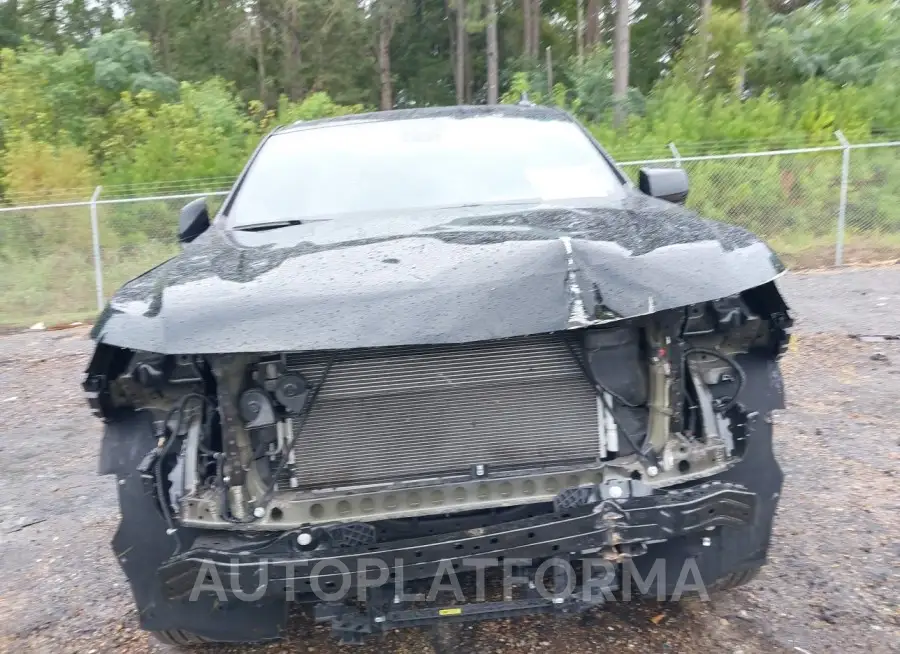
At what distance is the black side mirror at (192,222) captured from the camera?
394cm

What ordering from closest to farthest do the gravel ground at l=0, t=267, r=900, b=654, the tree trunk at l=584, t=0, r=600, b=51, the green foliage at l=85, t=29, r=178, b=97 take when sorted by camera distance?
the gravel ground at l=0, t=267, r=900, b=654 → the green foliage at l=85, t=29, r=178, b=97 → the tree trunk at l=584, t=0, r=600, b=51

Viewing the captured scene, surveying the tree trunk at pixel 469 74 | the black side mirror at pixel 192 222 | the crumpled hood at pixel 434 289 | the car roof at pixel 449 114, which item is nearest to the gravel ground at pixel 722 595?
the crumpled hood at pixel 434 289

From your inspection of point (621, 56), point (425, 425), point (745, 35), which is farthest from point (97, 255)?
point (745, 35)

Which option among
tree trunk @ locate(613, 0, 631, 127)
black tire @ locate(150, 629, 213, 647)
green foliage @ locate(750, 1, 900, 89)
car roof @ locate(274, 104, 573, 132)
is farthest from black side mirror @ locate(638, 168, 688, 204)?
green foliage @ locate(750, 1, 900, 89)

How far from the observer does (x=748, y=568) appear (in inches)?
108

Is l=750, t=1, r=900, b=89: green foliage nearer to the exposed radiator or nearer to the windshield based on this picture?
the windshield

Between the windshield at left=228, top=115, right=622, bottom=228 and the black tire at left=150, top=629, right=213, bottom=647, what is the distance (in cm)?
168

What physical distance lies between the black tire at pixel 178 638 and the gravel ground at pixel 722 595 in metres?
0.21

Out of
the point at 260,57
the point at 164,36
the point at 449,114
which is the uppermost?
the point at 164,36

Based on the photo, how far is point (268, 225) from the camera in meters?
3.42

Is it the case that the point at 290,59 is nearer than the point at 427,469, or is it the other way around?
the point at 427,469

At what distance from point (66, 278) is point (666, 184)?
901 cm

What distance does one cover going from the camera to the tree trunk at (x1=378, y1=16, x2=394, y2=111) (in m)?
30.7

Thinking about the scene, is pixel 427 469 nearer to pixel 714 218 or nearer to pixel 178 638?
pixel 178 638
